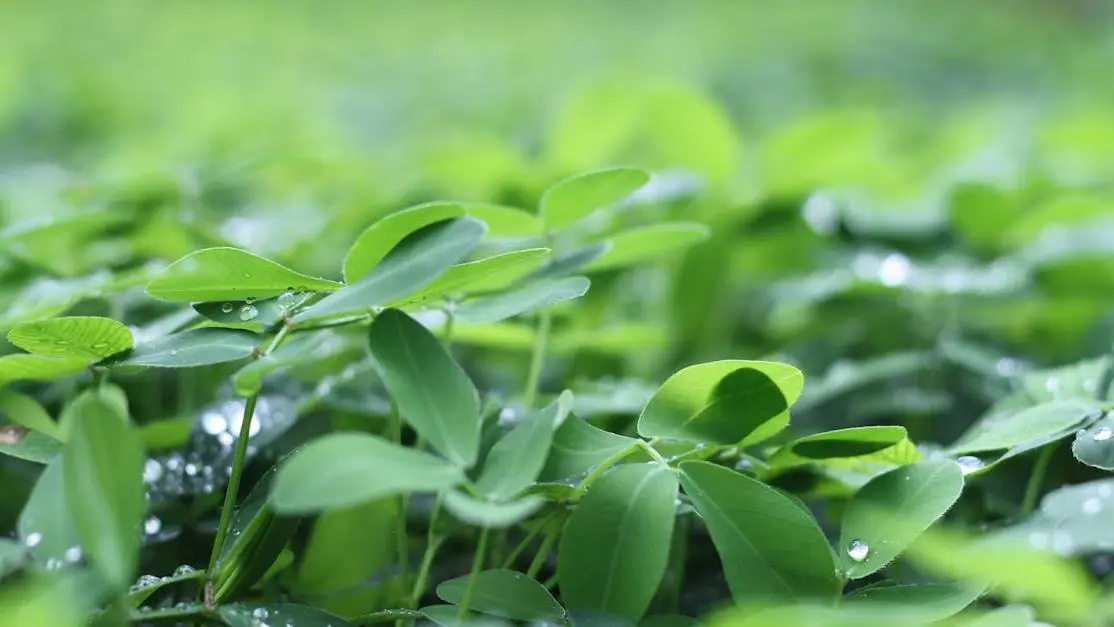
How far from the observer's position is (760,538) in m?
0.54

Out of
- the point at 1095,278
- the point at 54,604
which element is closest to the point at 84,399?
the point at 54,604

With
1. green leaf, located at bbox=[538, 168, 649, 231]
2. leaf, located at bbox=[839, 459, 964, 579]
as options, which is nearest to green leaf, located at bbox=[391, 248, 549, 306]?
green leaf, located at bbox=[538, 168, 649, 231]

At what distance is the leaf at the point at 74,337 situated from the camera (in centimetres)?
56

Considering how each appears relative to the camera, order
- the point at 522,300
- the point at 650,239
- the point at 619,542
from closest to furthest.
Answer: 1. the point at 619,542
2. the point at 522,300
3. the point at 650,239

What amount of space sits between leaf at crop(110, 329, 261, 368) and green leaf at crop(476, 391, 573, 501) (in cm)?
16

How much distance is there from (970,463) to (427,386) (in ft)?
1.17

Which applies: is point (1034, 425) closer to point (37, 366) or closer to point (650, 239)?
point (650, 239)

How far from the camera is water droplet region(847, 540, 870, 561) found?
1.83 feet

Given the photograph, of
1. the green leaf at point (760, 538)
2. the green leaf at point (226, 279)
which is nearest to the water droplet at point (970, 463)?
the green leaf at point (760, 538)

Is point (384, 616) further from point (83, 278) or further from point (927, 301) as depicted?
point (927, 301)

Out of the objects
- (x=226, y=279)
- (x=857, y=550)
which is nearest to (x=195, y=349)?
(x=226, y=279)

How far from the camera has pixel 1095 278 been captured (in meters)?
1.03

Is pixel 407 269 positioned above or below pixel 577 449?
above

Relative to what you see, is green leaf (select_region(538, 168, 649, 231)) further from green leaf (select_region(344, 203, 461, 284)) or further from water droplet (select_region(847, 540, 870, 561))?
water droplet (select_region(847, 540, 870, 561))
